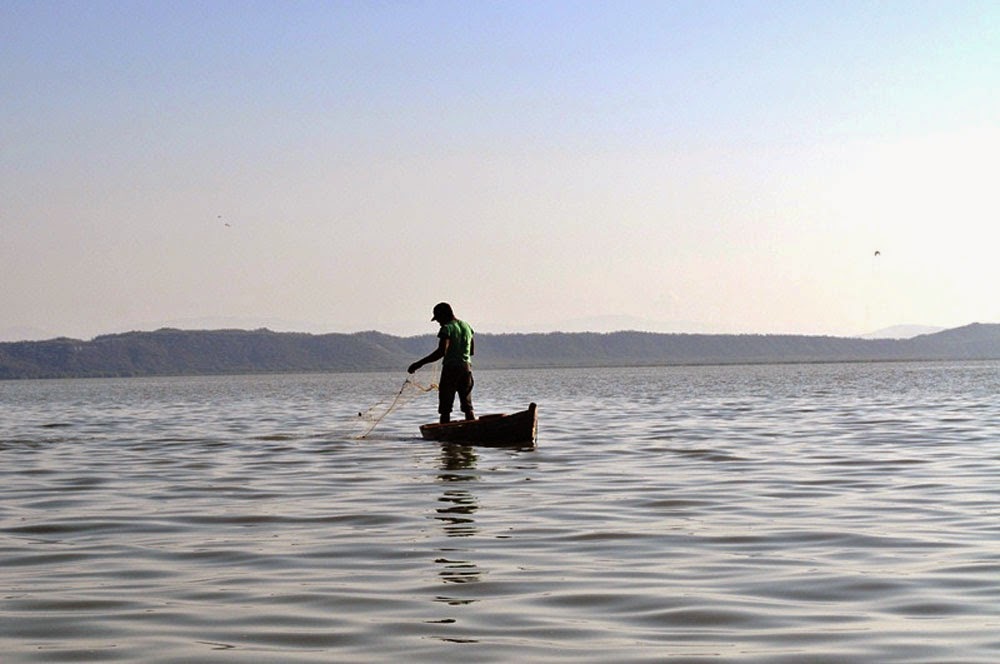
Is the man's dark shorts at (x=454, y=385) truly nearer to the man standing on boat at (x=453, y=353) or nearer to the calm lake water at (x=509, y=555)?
the man standing on boat at (x=453, y=353)

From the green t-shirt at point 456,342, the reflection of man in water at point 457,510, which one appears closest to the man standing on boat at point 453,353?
the green t-shirt at point 456,342

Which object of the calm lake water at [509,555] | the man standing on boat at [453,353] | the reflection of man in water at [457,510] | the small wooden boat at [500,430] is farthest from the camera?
the man standing on boat at [453,353]

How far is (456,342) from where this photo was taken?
23953 mm

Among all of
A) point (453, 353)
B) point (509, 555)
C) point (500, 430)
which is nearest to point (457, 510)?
point (509, 555)

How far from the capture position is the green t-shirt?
2389cm

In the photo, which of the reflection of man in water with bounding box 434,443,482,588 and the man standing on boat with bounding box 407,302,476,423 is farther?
the man standing on boat with bounding box 407,302,476,423

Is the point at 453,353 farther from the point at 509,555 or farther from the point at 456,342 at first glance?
the point at 509,555

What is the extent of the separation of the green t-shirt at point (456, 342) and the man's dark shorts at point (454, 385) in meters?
0.11

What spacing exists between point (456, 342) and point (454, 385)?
84 centimetres

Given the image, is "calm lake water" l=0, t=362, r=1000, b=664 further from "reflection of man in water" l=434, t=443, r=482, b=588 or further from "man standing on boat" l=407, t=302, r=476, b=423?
"man standing on boat" l=407, t=302, r=476, b=423

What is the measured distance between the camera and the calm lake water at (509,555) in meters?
7.70

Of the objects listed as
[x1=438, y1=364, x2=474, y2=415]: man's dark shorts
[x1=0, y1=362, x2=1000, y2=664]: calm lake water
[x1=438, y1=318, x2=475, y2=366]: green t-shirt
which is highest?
[x1=438, y1=318, x2=475, y2=366]: green t-shirt

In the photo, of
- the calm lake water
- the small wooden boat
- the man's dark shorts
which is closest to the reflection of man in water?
the calm lake water

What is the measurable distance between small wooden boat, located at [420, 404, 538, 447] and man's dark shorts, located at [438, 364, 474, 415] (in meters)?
0.51
